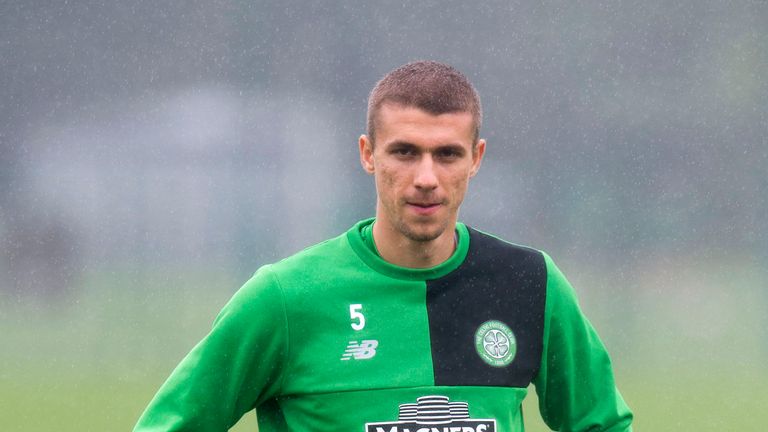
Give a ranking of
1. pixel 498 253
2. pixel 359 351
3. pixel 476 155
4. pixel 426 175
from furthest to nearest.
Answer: pixel 498 253 < pixel 476 155 < pixel 359 351 < pixel 426 175

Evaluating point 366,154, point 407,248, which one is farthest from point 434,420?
point 366,154

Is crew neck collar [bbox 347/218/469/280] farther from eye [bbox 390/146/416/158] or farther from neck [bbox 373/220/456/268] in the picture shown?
eye [bbox 390/146/416/158]

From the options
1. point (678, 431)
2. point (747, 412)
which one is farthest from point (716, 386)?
point (678, 431)

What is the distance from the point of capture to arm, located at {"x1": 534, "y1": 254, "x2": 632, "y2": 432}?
151 inches

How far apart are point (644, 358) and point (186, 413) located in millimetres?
16021

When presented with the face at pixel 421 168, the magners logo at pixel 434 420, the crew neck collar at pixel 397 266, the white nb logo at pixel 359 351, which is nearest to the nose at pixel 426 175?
the face at pixel 421 168

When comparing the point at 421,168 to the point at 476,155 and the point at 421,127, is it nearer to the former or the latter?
the point at 421,127

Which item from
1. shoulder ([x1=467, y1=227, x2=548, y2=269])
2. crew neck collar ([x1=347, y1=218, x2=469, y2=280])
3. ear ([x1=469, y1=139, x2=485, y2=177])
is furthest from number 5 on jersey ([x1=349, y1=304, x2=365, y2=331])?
ear ([x1=469, y1=139, x2=485, y2=177])

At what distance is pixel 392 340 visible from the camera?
3736 millimetres

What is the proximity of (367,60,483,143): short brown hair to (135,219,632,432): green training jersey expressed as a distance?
0.35 m

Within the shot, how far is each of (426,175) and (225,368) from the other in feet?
2.34

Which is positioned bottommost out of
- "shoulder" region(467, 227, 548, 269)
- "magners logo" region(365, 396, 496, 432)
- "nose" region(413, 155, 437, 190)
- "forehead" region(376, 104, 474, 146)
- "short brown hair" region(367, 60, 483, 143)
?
"magners logo" region(365, 396, 496, 432)

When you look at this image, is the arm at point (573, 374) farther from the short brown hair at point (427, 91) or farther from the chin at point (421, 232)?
the short brown hair at point (427, 91)

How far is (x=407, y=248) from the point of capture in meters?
3.77
